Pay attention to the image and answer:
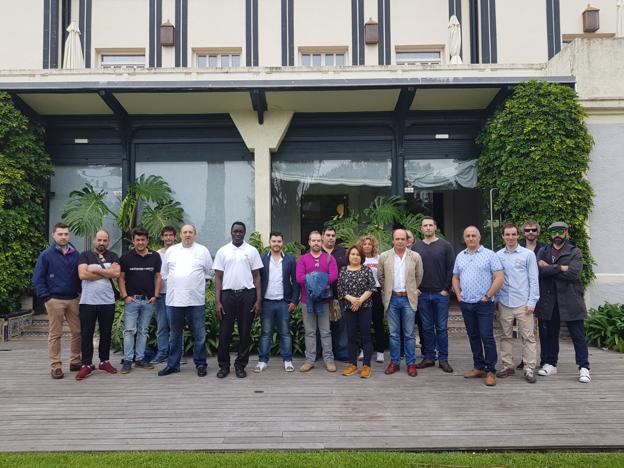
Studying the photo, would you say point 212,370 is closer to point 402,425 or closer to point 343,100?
point 402,425

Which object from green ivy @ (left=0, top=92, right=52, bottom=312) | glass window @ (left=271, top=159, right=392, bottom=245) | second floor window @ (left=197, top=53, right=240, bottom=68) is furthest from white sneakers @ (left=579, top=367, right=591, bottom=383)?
second floor window @ (left=197, top=53, right=240, bottom=68)

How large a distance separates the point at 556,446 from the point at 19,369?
21.4 ft

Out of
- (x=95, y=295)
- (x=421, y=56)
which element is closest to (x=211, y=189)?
(x=95, y=295)

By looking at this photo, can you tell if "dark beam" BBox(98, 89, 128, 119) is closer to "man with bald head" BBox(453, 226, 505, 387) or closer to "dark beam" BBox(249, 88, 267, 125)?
"dark beam" BBox(249, 88, 267, 125)

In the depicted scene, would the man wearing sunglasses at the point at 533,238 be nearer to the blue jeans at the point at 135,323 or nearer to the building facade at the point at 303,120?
the building facade at the point at 303,120

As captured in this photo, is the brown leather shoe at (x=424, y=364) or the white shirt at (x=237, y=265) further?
the brown leather shoe at (x=424, y=364)

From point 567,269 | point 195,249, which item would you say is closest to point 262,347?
point 195,249

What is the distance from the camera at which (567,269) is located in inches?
223

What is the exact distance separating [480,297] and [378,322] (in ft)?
5.01

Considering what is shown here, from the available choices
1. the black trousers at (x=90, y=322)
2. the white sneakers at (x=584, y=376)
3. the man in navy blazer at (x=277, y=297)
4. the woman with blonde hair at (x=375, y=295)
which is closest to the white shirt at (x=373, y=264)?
the woman with blonde hair at (x=375, y=295)

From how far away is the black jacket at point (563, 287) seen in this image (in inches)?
223

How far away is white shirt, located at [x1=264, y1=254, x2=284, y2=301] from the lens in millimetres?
6145

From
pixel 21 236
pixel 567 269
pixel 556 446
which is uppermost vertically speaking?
pixel 21 236

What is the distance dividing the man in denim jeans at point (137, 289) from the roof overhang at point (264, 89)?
3.67 metres
